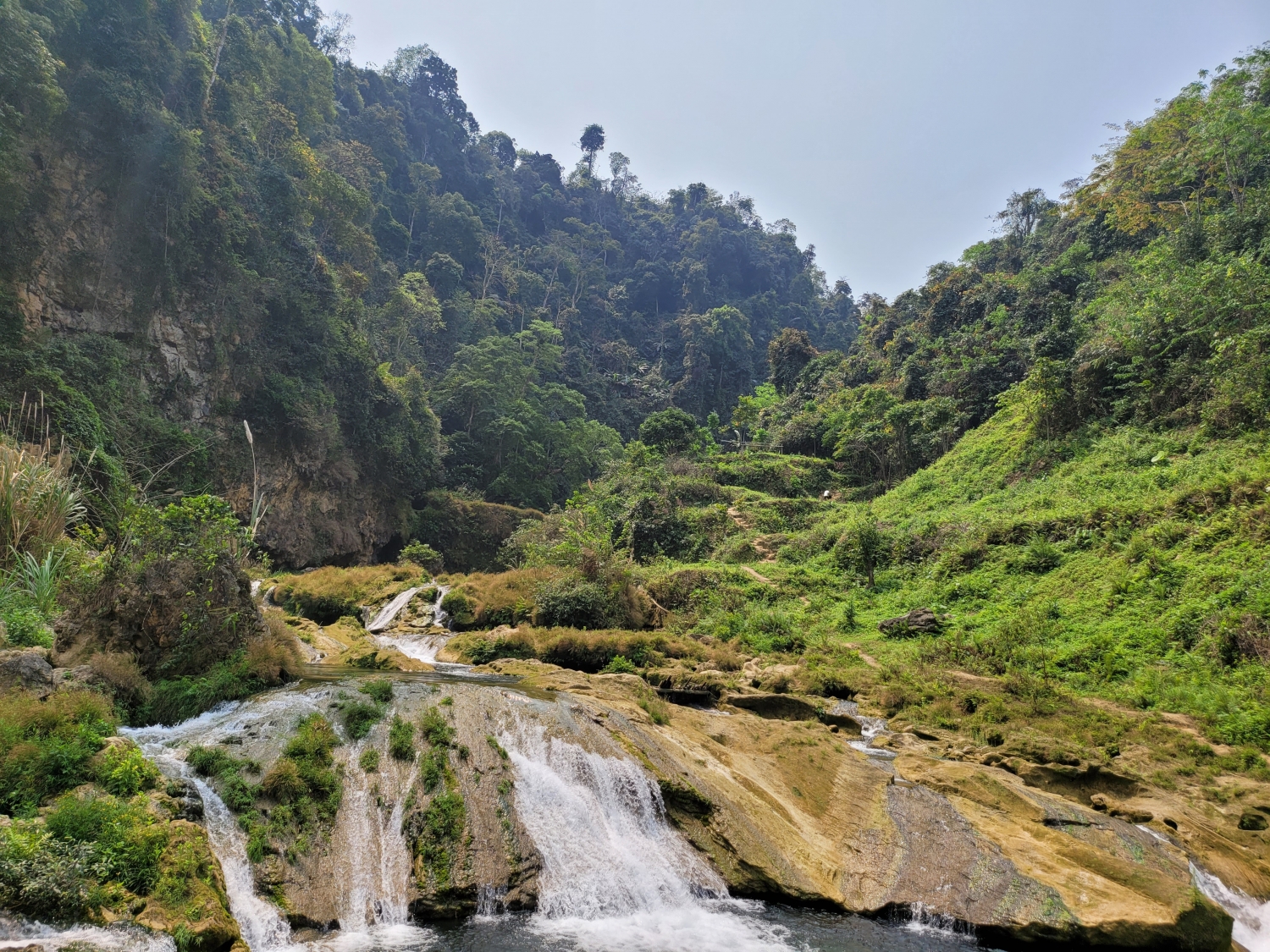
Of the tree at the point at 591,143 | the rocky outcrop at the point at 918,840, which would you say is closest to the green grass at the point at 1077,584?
the rocky outcrop at the point at 918,840

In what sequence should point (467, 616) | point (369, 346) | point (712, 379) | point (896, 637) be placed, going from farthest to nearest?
point (712, 379) < point (369, 346) < point (467, 616) < point (896, 637)

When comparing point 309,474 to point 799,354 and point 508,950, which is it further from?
point 799,354

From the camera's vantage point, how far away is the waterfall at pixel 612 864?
7887 millimetres

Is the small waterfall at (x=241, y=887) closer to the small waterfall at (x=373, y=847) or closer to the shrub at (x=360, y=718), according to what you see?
the small waterfall at (x=373, y=847)

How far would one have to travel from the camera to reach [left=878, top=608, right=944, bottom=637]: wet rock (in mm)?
19484

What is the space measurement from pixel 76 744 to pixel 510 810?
5149 millimetres

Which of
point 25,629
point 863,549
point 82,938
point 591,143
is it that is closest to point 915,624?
point 863,549

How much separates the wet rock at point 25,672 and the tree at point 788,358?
63.6 meters

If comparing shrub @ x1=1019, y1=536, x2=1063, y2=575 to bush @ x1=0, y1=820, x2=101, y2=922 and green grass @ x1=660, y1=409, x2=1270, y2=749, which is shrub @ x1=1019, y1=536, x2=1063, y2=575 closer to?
green grass @ x1=660, y1=409, x2=1270, y2=749

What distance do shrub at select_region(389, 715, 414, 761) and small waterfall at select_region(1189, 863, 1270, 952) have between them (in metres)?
10.8

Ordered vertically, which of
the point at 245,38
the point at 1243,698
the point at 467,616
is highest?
the point at 245,38

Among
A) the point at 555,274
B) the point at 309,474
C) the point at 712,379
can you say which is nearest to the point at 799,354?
the point at 712,379

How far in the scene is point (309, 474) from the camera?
35.3m

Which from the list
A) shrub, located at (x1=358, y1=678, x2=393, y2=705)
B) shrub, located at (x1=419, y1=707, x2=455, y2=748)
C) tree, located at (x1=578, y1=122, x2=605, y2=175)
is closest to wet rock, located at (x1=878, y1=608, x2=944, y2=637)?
shrub, located at (x1=419, y1=707, x2=455, y2=748)
